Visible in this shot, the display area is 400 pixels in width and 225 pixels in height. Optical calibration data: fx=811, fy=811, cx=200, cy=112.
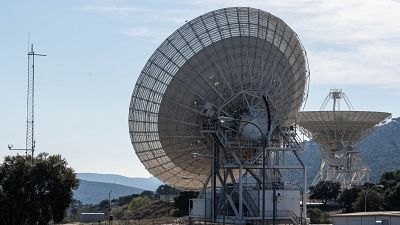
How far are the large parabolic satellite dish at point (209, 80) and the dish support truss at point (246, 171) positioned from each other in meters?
1.46

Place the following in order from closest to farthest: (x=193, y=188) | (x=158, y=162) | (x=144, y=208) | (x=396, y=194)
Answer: (x=158, y=162) < (x=193, y=188) < (x=396, y=194) < (x=144, y=208)

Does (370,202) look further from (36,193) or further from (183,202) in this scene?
(36,193)

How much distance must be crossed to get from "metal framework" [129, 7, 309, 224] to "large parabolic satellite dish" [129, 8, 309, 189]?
0.29ft

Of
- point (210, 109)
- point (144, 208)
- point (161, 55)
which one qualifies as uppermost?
point (161, 55)

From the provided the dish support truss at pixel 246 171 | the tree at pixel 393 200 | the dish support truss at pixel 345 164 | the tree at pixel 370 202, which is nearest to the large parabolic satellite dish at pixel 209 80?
the dish support truss at pixel 246 171

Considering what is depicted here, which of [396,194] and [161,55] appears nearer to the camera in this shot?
[161,55]

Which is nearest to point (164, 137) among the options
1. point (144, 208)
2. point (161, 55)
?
point (161, 55)

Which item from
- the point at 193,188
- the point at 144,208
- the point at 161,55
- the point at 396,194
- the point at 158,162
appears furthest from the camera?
the point at 144,208

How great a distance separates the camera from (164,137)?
74500 mm

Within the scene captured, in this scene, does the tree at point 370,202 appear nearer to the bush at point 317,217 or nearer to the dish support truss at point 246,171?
the bush at point 317,217

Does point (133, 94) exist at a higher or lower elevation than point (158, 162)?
higher

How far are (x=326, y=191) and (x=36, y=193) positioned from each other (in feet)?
290

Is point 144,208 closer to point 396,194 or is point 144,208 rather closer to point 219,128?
point 396,194

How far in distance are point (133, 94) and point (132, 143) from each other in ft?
16.2
